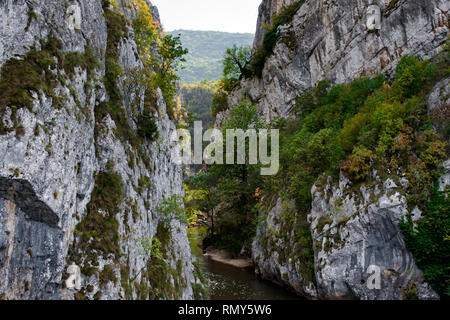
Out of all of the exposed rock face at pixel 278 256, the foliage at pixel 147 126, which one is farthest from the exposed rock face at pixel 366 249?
the foliage at pixel 147 126

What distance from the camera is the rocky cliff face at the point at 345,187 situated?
14.3 metres

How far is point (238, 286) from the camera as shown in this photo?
69.8 feet

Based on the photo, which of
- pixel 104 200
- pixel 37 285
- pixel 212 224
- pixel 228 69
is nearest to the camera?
pixel 37 285

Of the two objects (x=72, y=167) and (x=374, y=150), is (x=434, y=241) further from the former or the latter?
(x=72, y=167)

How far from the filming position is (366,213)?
1507cm

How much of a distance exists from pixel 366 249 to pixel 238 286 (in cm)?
972

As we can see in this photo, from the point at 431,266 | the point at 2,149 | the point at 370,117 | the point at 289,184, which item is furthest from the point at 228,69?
the point at 2,149

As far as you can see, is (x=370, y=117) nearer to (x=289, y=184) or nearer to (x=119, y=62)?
(x=289, y=184)

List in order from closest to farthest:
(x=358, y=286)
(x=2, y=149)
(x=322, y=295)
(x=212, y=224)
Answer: (x=2, y=149), (x=358, y=286), (x=322, y=295), (x=212, y=224)

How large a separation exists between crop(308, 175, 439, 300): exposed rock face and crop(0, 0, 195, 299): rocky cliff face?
7626 mm

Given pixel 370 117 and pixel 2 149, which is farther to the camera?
pixel 370 117

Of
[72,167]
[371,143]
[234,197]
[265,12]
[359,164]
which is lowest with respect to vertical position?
[234,197]

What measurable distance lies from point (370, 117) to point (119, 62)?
13490 millimetres

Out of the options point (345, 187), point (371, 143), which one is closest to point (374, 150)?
point (371, 143)
